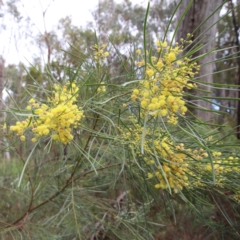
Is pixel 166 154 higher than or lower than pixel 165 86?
lower

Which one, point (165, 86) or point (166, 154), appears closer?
point (165, 86)

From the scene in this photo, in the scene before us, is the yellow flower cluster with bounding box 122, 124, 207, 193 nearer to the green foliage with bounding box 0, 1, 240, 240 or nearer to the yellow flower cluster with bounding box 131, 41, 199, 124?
the green foliage with bounding box 0, 1, 240, 240

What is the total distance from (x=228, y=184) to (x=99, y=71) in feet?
1.35

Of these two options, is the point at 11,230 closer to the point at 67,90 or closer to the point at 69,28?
the point at 67,90

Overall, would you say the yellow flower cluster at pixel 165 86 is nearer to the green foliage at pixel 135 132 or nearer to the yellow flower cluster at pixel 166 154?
the green foliage at pixel 135 132

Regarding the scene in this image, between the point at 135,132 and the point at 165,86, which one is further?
the point at 135,132

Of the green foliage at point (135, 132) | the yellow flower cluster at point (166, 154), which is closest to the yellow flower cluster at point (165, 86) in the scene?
the green foliage at point (135, 132)

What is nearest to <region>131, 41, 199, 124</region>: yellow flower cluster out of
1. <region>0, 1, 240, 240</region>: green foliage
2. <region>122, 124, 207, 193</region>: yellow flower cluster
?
<region>0, 1, 240, 240</region>: green foliage

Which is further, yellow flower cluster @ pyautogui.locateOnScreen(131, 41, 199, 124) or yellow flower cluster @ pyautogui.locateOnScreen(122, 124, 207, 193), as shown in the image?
yellow flower cluster @ pyautogui.locateOnScreen(122, 124, 207, 193)

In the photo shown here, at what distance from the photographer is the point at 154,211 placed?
1.32m

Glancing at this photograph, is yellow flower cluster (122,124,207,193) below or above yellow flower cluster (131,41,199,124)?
below

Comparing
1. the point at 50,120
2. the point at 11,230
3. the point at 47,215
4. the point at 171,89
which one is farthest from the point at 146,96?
the point at 47,215

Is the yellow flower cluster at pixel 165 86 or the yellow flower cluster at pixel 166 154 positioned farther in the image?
the yellow flower cluster at pixel 166 154

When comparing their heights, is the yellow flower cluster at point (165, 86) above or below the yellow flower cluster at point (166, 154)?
above
